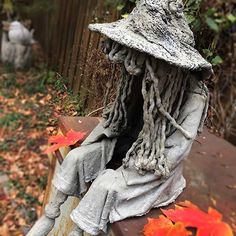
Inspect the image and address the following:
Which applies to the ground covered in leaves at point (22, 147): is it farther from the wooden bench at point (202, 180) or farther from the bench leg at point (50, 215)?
the bench leg at point (50, 215)

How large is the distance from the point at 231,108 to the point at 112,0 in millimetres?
2391

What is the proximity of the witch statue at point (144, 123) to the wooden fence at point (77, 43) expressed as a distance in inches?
6.9

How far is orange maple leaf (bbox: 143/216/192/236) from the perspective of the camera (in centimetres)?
164

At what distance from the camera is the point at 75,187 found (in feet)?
5.82

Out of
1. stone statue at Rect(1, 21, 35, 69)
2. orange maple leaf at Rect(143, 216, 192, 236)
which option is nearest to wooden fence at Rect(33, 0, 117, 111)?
orange maple leaf at Rect(143, 216, 192, 236)

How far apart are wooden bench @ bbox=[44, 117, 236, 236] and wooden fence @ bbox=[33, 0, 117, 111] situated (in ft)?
0.99

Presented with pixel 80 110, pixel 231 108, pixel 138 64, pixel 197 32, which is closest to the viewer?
pixel 138 64

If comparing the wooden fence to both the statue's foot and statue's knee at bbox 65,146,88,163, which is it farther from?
the statue's foot

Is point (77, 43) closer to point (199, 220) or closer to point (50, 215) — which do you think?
point (50, 215)

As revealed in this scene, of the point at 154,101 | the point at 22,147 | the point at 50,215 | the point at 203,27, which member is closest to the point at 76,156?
the point at 50,215

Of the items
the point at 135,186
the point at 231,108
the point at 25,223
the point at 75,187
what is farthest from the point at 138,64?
the point at 231,108

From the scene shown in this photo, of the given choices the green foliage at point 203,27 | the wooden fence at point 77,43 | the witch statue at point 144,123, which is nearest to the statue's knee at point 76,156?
the witch statue at point 144,123

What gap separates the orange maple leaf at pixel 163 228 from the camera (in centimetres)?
164

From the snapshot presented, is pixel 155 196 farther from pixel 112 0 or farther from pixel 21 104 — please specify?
pixel 21 104
